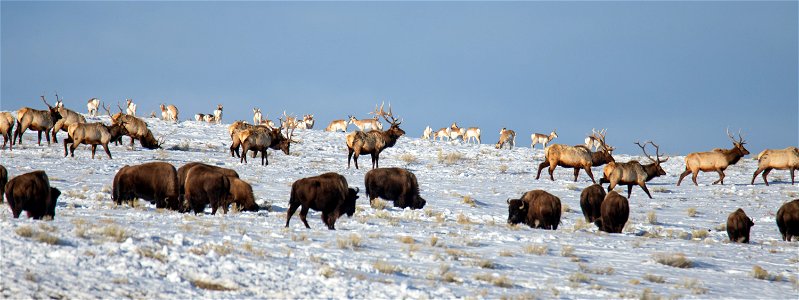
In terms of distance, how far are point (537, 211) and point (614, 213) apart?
1666 mm

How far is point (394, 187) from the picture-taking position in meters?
22.8

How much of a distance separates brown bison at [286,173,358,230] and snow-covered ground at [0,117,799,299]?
345mm

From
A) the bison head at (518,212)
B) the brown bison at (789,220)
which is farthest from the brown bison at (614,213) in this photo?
the brown bison at (789,220)

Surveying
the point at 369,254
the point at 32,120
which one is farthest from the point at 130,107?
the point at 369,254

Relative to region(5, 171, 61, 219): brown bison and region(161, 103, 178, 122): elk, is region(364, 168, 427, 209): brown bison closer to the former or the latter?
region(5, 171, 61, 219): brown bison

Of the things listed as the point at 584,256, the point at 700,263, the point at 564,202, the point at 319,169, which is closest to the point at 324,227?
the point at 584,256

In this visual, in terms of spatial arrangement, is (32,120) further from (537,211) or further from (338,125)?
(338,125)

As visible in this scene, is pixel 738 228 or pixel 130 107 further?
pixel 130 107

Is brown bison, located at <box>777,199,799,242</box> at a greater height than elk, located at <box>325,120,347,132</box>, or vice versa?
elk, located at <box>325,120,347,132</box>

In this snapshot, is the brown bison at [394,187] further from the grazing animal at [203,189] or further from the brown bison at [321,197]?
the brown bison at [321,197]

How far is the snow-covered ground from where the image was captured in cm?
941

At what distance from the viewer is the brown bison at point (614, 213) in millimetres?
18828

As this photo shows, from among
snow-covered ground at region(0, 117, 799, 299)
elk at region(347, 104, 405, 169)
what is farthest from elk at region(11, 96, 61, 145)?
elk at region(347, 104, 405, 169)

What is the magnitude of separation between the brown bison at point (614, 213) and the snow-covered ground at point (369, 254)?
40 centimetres
